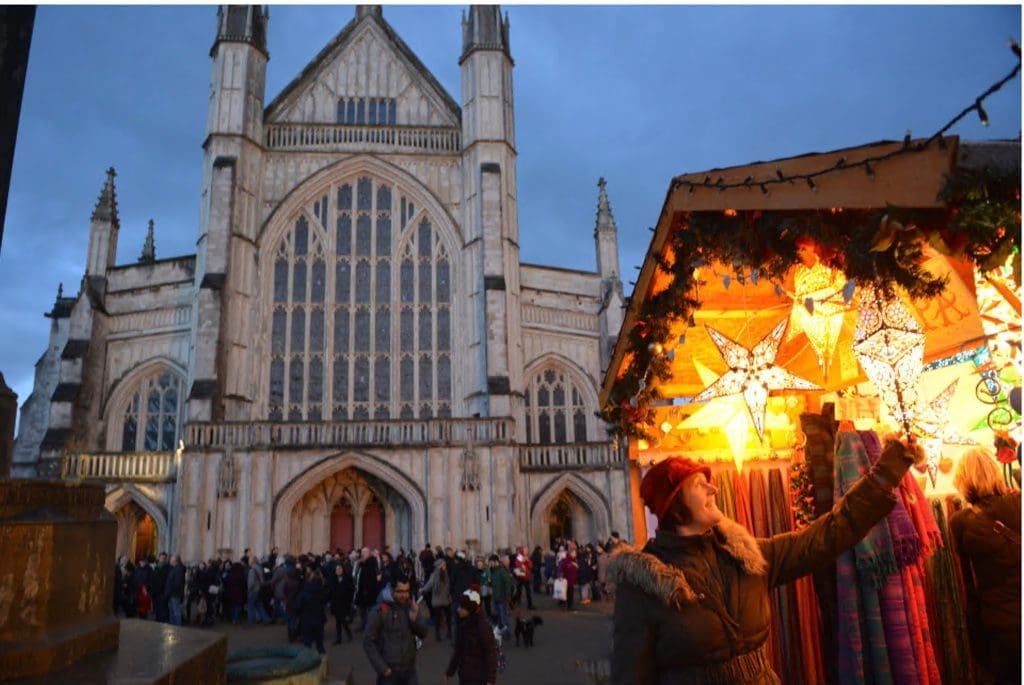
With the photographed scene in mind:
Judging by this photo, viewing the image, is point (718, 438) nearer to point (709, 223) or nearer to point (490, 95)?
point (709, 223)

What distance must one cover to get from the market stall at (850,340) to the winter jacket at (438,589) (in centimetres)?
639

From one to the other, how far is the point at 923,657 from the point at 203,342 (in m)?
18.6

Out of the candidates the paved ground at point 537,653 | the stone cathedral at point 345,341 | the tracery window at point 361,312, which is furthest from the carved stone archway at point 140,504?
the paved ground at point 537,653

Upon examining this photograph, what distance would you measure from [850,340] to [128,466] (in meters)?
18.3

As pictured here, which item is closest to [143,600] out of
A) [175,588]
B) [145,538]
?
[175,588]

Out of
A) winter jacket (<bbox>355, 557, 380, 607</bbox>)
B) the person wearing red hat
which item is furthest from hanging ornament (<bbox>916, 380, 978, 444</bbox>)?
winter jacket (<bbox>355, 557, 380, 607</bbox>)

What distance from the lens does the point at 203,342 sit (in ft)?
62.7

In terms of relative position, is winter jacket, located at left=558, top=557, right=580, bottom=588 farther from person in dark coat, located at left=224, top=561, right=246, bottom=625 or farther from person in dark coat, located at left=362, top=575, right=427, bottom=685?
person in dark coat, located at left=362, top=575, right=427, bottom=685

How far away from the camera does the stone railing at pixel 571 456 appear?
1962cm

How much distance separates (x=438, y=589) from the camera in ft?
35.9

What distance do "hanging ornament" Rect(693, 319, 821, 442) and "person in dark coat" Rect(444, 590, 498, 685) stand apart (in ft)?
7.44

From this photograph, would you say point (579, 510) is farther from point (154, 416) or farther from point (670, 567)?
point (670, 567)

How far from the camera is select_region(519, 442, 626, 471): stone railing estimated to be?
64.4 ft

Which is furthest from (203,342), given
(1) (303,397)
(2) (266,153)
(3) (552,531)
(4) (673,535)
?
(4) (673,535)
